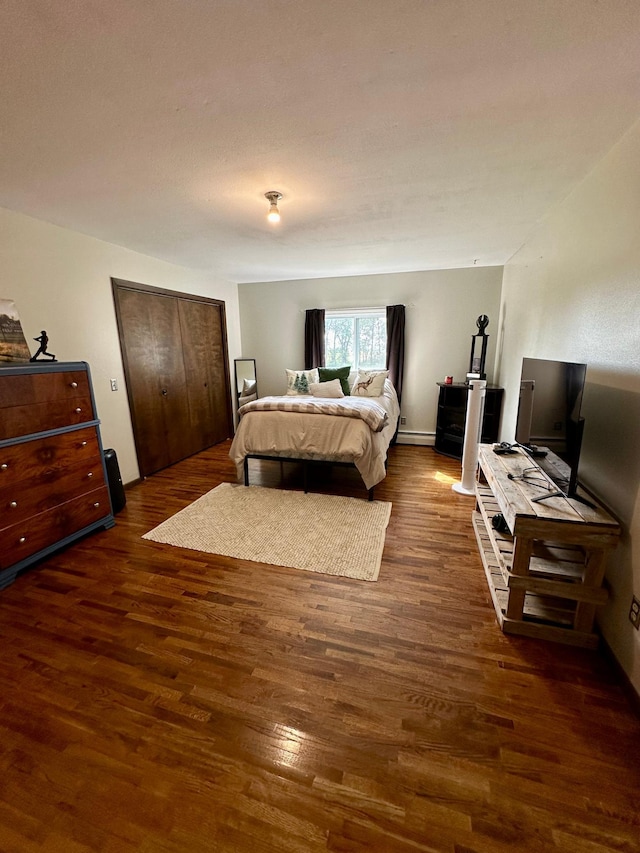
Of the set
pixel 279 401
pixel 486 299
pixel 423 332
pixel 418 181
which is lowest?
pixel 279 401

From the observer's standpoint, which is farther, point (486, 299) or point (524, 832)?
point (486, 299)

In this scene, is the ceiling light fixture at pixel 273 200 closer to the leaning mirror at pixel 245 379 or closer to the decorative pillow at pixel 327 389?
the decorative pillow at pixel 327 389

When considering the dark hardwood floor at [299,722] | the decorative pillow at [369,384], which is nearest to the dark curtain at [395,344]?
the decorative pillow at [369,384]

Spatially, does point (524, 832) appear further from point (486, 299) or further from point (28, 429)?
point (486, 299)

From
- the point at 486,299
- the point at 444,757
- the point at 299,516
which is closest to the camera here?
the point at 444,757

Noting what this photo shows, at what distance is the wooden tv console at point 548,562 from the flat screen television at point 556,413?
3.3 inches

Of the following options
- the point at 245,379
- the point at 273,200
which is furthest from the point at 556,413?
Result: the point at 245,379

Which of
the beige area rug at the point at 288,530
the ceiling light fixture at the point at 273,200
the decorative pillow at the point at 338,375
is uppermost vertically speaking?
the ceiling light fixture at the point at 273,200

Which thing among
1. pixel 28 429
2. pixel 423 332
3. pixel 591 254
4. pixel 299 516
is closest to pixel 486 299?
pixel 423 332

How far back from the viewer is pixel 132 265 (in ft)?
11.3

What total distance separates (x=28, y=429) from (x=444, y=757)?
2.76 metres

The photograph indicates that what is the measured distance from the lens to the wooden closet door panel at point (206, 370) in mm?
4316

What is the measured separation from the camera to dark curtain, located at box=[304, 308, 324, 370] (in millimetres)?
4945

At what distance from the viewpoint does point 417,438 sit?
491 cm
